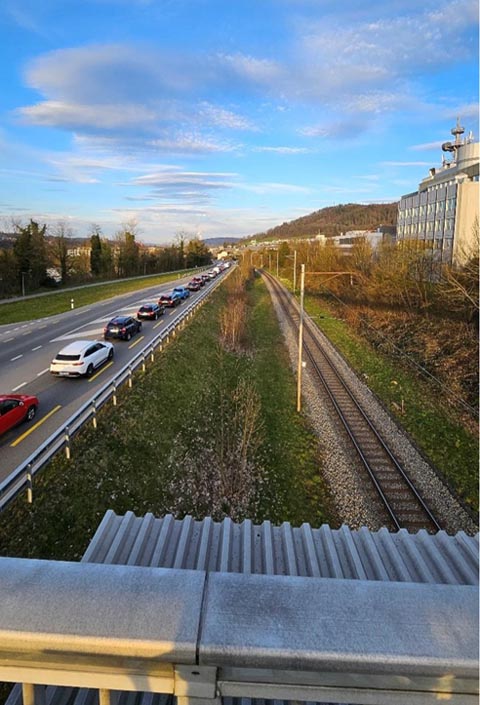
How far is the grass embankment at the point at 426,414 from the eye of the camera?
1577 cm

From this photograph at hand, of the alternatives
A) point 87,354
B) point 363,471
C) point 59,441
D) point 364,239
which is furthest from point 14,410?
point 364,239

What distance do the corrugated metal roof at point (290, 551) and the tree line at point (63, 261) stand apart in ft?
149

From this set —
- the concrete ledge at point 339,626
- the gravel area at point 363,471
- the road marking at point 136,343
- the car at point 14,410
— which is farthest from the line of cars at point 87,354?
the concrete ledge at point 339,626

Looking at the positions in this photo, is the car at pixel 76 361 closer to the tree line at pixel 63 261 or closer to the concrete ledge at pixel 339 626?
the concrete ledge at pixel 339 626

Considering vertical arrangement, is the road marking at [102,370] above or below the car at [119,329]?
below

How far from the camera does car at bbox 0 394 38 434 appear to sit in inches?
503

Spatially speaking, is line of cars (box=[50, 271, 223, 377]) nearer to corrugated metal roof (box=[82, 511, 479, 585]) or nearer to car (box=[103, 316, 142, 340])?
car (box=[103, 316, 142, 340])

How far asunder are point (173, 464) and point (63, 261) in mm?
49345

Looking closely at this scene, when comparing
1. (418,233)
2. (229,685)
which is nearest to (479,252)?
(229,685)

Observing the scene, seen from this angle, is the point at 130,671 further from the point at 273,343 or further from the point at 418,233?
the point at 418,233

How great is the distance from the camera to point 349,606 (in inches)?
123

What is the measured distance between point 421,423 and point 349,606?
57.7 feet

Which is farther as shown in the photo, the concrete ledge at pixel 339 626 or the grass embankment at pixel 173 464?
the grass embankment at pixel 173 464

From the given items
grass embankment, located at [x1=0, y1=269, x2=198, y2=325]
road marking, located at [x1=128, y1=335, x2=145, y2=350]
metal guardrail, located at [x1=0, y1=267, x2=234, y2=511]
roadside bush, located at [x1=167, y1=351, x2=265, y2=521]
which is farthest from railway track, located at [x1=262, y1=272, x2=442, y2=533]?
grass embankment, located at [x1=0, y1=269, x2=198, y2=325]
